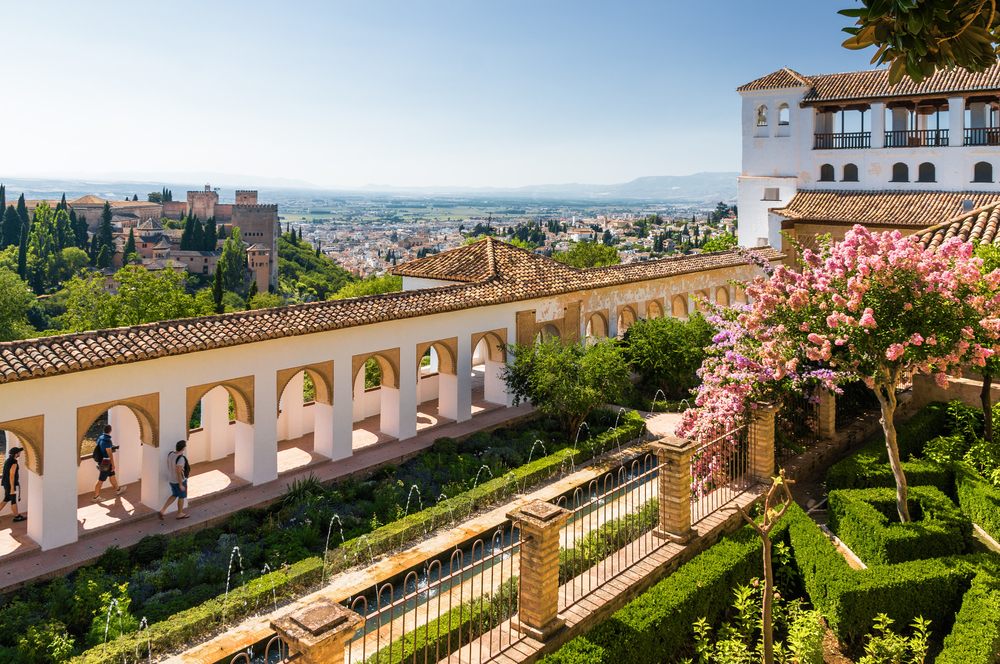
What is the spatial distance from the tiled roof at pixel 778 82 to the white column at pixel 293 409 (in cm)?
2911

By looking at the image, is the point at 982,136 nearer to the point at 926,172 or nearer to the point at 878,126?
the point at 926,172

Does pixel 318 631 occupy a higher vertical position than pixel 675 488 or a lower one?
higher

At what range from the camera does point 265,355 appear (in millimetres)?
12641

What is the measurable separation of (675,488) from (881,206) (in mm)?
28456

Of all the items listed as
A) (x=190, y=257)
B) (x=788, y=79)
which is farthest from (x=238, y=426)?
(x=190, y=257)

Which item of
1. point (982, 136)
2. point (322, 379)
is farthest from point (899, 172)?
point (322, 379)

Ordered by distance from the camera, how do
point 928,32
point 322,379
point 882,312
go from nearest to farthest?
point 928,32
point 882,312
point 322,379

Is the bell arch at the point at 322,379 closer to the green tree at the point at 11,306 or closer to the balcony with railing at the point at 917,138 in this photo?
the balcony with railing at the point at 917,138

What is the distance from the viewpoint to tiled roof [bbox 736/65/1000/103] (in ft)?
94.2

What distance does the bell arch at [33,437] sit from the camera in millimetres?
9867

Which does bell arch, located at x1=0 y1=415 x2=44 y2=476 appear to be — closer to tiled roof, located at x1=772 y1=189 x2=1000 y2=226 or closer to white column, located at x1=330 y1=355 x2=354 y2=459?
white column, located at x1=330 y1=355 x2=354 y2=459

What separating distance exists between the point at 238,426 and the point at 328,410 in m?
1.74

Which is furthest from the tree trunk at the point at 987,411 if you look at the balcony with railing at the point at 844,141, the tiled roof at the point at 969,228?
the balcony with railing at the point at 844,141

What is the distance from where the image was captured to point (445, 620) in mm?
7469
